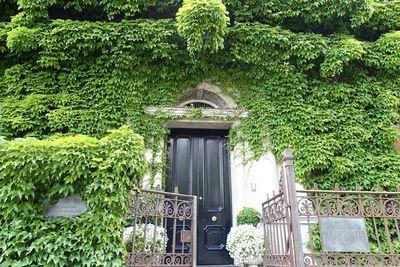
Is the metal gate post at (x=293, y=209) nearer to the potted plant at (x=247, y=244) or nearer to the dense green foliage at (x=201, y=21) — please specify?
the potted plant at (x=247, y=244)

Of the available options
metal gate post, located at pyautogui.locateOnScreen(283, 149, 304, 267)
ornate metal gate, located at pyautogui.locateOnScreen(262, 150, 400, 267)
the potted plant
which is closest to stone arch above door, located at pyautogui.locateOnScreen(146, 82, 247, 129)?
the potted plant

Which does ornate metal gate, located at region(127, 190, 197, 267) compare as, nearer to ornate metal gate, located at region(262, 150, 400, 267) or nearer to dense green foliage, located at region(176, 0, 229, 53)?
ornate metal gate, located at region(262, 150, 400, 267)

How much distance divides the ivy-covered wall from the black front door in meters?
0.59

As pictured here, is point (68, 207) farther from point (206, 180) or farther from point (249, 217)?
point (206, 180)

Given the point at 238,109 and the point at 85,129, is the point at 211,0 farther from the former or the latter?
the point at 85,129

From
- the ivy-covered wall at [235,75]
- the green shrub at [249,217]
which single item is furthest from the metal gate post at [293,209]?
the ivy-covered wall at [235,75]

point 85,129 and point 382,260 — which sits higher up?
point 85,129

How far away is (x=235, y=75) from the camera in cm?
665

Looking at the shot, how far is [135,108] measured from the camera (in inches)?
244

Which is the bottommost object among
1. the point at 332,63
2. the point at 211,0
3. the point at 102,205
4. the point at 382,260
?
the point at 382,260

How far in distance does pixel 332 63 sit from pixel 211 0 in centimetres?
248

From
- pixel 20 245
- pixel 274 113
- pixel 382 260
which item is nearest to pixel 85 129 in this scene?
pixel 20 245

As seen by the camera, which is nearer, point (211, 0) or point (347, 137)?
point (211, 0)

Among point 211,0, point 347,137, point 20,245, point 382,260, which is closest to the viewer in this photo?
point 20,245
